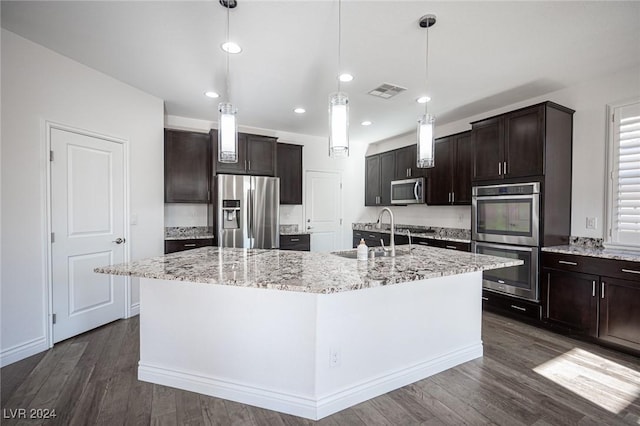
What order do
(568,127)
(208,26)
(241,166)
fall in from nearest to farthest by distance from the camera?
(208,26) → (568,127) → (241,166)

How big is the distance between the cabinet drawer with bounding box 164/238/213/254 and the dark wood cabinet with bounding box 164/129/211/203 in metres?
0.58

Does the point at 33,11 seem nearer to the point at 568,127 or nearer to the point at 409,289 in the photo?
the point at 409,289

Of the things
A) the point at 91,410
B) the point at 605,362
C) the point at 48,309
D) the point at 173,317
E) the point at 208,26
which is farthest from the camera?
the point at 48,309

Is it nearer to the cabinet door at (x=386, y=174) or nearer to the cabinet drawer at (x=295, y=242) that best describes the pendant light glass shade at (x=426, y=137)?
the cabinet drawer at (x=295, y=242)

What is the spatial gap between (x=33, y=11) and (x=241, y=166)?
2.58 m

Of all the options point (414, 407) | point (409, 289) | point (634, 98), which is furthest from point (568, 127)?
point (414, 407)

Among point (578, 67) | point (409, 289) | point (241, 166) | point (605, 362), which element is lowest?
point (605, 362)

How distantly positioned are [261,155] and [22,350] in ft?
10.8

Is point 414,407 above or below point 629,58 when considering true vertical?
below

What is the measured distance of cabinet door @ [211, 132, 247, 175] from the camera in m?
4.34

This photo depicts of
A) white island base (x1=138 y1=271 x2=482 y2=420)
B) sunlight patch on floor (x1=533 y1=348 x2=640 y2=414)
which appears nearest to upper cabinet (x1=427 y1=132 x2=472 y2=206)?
sunlight patch on floor (x1=533 y1=348 x2=640 y2=414)

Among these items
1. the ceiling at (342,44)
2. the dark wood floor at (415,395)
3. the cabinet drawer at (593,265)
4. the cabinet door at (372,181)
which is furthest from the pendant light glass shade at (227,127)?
the cabinet door at (372,181)

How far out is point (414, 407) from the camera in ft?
6.41

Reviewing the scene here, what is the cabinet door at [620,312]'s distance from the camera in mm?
2613
